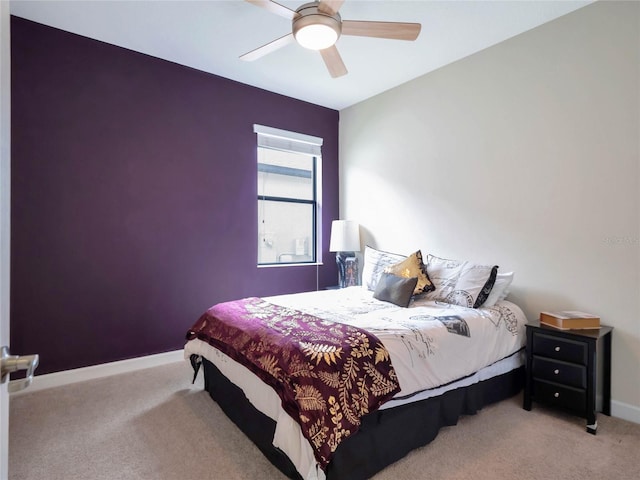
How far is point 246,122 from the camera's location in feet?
12.5

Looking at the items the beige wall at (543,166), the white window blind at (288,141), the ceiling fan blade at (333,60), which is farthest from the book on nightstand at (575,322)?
the white window blind at (288,141)

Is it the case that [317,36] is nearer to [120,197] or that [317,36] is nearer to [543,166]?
[543,166]

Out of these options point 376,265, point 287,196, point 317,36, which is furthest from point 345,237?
point 317,36

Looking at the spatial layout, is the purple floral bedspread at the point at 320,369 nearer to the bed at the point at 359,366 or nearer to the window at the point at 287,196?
the bed at the point at 359,366

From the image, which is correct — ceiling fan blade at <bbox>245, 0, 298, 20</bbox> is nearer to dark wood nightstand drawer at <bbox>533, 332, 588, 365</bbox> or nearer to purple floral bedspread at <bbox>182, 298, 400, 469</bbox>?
purple floral bedspread at <bbox>182, 298, 400, 469</bbox>

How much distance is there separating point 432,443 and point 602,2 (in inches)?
122

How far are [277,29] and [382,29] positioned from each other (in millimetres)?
1041

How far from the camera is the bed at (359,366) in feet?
5.11

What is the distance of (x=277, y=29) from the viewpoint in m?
2.74

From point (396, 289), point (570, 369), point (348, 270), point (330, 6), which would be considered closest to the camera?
point (330, 6)

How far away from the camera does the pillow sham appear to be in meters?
2.78

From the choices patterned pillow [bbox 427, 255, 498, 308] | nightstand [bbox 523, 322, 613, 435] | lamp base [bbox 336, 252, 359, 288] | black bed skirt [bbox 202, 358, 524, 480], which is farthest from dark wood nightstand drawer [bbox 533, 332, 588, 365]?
lamp base [bbox 336, 252, 359, 288]

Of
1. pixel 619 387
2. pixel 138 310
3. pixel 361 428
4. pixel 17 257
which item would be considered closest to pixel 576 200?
pixel 619 387

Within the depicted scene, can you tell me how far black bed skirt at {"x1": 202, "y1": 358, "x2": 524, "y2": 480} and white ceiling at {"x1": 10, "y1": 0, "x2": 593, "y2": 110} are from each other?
257 centimetres
